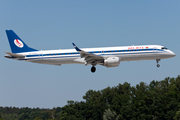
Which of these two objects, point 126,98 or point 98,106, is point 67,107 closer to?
point 98,106

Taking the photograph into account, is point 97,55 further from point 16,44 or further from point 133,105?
point 133,105

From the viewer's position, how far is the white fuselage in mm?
54625

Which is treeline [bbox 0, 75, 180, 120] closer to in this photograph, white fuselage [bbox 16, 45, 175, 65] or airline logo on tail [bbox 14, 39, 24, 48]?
white fuselage [bbox 16, 45, 175, 65]

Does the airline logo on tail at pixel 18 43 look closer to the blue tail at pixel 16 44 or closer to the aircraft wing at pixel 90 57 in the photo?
the blue tail at pixel 16 44

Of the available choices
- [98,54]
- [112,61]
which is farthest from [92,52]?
[112,61]

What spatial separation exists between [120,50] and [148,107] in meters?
62.8

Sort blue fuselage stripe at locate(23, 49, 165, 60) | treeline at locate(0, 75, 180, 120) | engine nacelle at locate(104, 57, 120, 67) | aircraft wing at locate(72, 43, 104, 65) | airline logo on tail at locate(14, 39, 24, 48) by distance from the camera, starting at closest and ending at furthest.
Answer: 1. aircraft wing at locate(72, 43, 104, 65)
2. engine nacelle at locate(104, 57, 120, 67)
3. blue fuselage stripe at locate(23, 49, 165, 60)
4. airline logo on tail at locate(14, 39, 24, 48)
5. treeline at locate(0, 75, 180, 120)

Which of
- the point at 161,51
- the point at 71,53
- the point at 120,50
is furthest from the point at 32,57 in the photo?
the point at 161,51

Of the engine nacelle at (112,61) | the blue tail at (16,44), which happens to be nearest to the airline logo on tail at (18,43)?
the blue tail at (16,44)

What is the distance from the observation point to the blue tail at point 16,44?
190 feet

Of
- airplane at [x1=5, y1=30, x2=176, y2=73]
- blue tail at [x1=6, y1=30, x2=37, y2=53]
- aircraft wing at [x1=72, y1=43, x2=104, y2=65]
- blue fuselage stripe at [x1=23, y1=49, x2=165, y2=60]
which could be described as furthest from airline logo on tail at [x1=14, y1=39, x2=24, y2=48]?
aircraft wing at [x1=72, y1=43, x2=104, y2=65]

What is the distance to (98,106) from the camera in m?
131

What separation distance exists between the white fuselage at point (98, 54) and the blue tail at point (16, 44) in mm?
1867

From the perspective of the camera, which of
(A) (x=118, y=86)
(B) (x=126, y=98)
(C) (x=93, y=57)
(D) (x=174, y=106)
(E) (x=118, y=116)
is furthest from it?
(A) (x=118, y=86)
